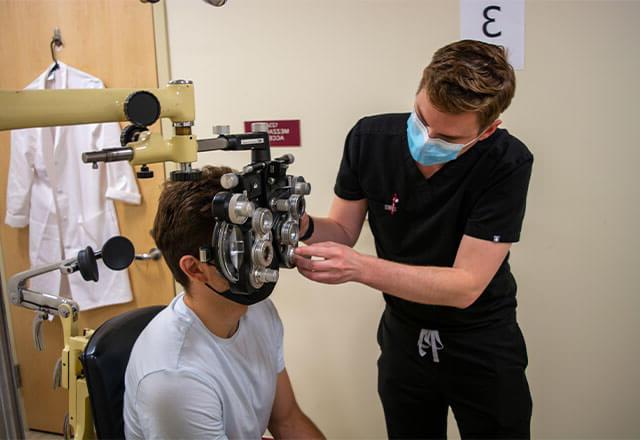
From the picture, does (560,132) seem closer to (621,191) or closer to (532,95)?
(532,95)

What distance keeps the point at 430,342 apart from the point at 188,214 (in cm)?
76

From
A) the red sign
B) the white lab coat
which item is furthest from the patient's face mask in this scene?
the white lab coat

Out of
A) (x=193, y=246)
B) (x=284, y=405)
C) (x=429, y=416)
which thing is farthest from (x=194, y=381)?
(x=429, y=416)

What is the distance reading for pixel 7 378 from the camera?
0.73 m

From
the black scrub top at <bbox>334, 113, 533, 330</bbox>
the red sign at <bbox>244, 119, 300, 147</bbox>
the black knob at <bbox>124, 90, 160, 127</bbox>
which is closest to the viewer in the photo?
the black knob at <bbox>124, 90, 160, 127</bbox>

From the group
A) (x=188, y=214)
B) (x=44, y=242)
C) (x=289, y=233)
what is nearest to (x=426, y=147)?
(x=289, y=233)

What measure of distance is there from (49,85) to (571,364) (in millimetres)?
2277

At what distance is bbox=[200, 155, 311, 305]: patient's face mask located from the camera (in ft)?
2.86

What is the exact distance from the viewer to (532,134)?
181cm

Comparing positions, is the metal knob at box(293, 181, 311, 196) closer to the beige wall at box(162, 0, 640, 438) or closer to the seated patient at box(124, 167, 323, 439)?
the seated patient at box(124, 167, 323, 439)

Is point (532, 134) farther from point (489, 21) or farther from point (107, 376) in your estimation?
point (107, 376)

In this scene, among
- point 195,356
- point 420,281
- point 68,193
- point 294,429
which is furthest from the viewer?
point 68,193

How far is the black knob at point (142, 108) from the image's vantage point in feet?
2.29

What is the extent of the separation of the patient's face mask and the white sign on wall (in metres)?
1.06
